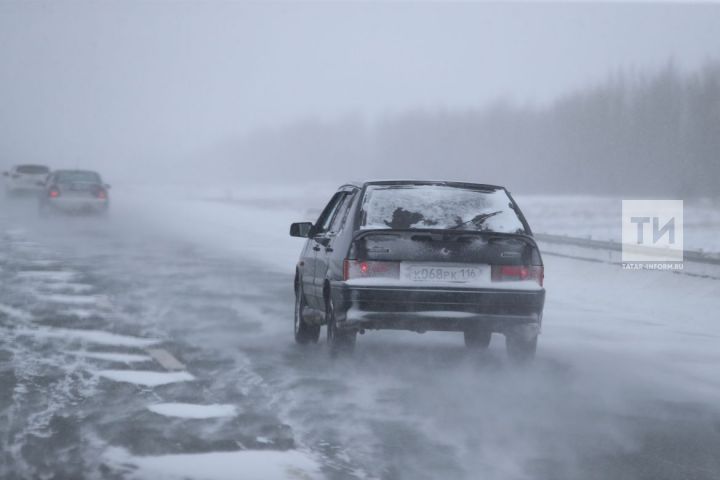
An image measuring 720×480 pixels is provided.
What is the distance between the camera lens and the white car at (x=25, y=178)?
55125 millimetres

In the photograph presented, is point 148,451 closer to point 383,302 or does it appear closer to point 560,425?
point 560,425

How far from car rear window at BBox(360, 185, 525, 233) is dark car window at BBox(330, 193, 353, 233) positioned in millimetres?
428

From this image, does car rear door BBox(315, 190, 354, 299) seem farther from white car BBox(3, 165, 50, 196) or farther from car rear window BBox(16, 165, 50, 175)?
car rear window BBox(16, 165, 50, 175)

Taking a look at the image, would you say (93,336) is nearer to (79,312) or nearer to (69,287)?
(79,312)

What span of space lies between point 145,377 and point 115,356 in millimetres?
1167

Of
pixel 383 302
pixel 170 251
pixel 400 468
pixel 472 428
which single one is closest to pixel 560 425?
pixel 472 428

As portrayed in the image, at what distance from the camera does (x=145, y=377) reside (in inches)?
337

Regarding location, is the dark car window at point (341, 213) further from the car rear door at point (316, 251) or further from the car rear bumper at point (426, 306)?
the car rear bumper at point (426, 306)

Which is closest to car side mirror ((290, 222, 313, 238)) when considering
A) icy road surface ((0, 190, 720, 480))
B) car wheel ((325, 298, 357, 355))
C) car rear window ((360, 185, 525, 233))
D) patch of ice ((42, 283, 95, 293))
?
icy road surface ((0, 190, 720, 480))

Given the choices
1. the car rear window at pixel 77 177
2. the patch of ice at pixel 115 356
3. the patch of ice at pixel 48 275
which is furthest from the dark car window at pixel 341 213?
the car rear window at pixel 77 177

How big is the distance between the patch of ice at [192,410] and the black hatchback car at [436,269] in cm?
194

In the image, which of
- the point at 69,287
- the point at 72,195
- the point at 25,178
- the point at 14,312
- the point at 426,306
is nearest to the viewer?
the point at 426,306

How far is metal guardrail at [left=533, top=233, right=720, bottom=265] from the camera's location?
60.5 feet

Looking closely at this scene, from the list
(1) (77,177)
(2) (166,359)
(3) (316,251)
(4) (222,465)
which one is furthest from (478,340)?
(1) (77,177)
